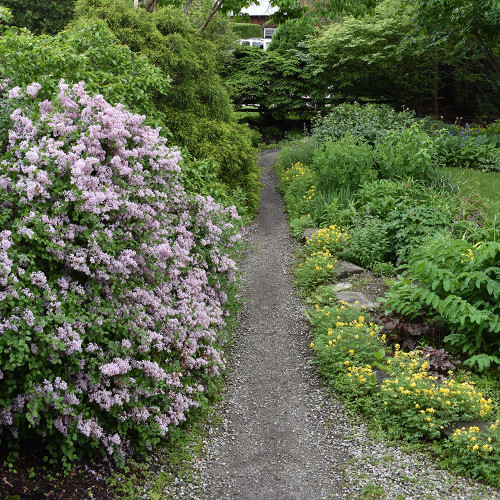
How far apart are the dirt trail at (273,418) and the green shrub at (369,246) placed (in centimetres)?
106

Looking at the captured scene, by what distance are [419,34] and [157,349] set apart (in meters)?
13.1

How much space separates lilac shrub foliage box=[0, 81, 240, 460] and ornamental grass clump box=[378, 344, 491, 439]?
1656 millimetres

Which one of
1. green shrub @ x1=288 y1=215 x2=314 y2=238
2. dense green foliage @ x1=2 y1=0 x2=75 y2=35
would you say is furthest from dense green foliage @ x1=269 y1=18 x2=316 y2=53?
green shrub @ x1=288 y1=215 x2=314 y2=238

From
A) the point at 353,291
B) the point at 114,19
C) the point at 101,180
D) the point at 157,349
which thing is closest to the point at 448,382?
the point at 353,291

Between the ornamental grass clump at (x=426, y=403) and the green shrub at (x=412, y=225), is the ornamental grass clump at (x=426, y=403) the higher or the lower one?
the lower one

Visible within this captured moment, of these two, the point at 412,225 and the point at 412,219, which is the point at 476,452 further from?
the point at 412,219

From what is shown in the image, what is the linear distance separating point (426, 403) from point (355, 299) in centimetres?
211

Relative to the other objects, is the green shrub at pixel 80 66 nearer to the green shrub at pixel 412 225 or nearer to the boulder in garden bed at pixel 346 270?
the boulder in garden bed at pixel 346 270

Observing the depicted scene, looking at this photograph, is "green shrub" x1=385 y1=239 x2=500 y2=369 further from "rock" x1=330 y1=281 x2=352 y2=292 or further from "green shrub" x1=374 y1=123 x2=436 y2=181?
"green shrub" x1=374 y1=123 x2=436 y2=181

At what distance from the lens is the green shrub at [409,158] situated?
348 inches

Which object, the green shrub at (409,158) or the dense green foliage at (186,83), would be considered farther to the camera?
the green shrub at (409,158)

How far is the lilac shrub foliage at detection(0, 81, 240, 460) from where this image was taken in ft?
10.4

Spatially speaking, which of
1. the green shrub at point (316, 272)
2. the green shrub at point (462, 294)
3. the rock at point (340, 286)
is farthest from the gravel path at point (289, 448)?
the green shrub at point (462, 294)

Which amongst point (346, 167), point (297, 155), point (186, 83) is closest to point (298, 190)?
point (346, 167)
